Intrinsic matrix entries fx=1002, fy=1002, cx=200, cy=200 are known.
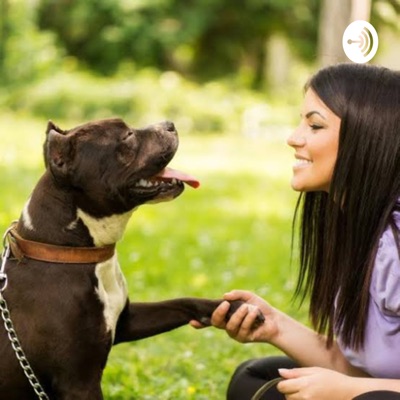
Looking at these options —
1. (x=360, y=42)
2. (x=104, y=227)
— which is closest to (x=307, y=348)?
(x=104, y=227)

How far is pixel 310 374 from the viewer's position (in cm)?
327

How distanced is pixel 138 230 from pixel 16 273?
201 inches

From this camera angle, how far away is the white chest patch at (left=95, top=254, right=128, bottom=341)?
3.50 metres

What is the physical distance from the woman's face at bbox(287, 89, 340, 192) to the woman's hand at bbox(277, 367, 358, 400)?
67 cm

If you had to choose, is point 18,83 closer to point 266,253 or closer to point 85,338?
point 266,253

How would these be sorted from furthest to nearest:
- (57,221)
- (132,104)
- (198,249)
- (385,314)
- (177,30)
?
(177,30) < (132,104) < (198,249) < (57,221) < (385,314)

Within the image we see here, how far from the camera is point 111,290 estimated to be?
3.58 metres

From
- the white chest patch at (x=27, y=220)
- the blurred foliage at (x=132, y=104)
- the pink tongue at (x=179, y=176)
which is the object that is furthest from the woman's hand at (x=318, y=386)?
the blurred foliage at (x=132, y=104)

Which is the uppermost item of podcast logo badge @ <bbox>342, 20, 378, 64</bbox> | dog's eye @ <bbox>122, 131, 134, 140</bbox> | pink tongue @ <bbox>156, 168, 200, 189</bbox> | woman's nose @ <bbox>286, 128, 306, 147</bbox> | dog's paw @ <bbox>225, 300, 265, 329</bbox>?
podcast logo badge @ <bbox>342, 20, 378, 64</bbox>

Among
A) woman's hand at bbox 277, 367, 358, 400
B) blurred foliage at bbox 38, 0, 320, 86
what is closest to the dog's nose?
woman's hand at bbox 277, 367, 358, 400

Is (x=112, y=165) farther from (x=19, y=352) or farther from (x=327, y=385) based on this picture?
(x=327, y=385)

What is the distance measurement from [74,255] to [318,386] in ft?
3.07

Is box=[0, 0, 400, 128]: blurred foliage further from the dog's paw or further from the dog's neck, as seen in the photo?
the dog's neck

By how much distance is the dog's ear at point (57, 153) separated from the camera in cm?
346
